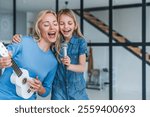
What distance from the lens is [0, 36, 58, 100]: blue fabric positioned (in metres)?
1.24

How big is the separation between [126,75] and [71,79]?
0.32 m

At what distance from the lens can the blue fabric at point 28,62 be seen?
4.07 feet

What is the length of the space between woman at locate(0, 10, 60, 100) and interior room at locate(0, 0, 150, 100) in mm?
183

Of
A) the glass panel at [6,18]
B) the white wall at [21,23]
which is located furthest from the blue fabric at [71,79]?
the glass panel at [6,18]

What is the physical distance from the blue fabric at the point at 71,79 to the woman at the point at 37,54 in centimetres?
6

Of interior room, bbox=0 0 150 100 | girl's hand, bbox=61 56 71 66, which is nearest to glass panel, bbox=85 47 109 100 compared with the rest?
interior room, bbox=0 0 150 100

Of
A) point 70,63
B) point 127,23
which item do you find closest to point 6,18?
point 70,63

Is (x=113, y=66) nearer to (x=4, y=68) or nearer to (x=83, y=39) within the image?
(x=83, y=39)

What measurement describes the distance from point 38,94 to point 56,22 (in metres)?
0.35

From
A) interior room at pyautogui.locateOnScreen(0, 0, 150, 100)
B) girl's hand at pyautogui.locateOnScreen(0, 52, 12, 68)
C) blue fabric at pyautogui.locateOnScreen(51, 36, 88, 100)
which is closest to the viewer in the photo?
girl's hand at pyautogui.locateOnScreen(0, 52, 12, 68)

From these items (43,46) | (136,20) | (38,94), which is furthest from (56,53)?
(136,20)

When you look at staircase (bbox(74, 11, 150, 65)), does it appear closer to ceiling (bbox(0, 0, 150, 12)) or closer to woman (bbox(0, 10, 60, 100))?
ceiling (bbox(0, 0, 150, 12))

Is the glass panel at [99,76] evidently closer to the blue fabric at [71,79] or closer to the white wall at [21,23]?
the blue fabric at [71,79]

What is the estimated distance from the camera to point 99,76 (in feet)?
4.90
